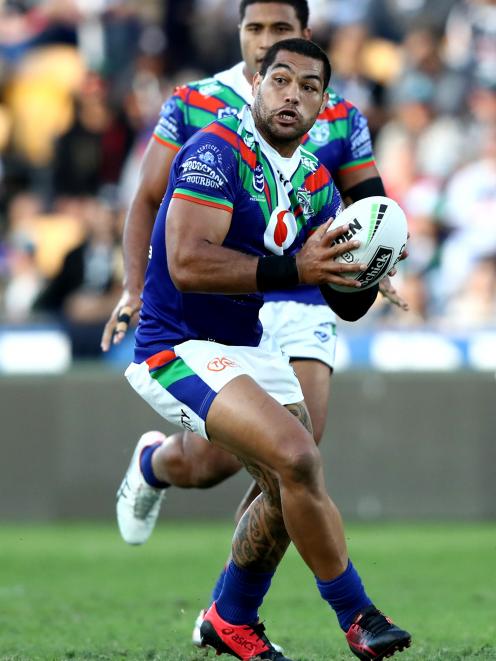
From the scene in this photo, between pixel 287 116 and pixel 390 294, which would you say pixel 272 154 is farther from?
pixel 390 294

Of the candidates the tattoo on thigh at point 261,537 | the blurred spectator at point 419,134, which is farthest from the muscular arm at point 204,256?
the blurred spectator at point 419,134

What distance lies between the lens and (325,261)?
5.45 metres

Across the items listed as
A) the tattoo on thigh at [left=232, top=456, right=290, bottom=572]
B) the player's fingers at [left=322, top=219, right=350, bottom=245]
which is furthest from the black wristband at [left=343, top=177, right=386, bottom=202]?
the tattoo on thigh at [left=232, top=456, right=290, bottom=572]

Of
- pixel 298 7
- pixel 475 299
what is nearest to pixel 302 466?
pixel 298 7

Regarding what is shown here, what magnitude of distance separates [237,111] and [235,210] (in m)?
1.58

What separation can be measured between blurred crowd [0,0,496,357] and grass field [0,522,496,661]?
2.07m

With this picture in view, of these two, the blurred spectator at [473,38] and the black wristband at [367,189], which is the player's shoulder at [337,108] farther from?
the blurred spectator at [473,38]

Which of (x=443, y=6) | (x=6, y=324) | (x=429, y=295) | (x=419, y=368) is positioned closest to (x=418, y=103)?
(x=443, y=6)

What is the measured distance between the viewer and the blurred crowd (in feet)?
44.4

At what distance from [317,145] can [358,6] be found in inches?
388

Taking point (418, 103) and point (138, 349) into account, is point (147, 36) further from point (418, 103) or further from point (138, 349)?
point (138, 349)

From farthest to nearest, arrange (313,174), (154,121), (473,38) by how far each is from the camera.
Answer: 1. (154,121)
2. (473,38)
3. (313,174)

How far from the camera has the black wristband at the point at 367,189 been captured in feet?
23.9

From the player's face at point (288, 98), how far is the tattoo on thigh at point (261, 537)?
147 centimetres
